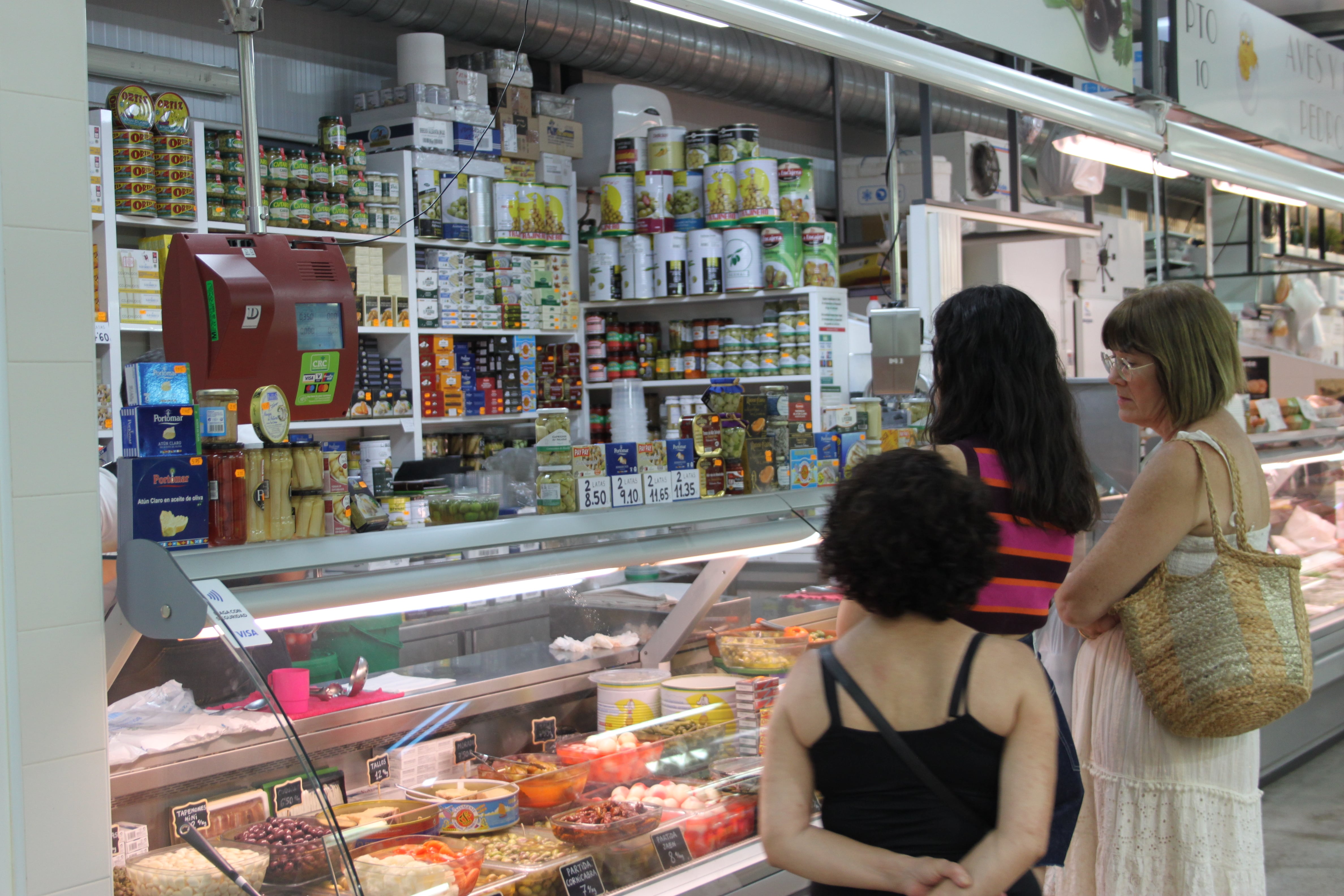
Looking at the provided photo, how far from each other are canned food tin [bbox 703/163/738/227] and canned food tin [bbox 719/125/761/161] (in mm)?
96

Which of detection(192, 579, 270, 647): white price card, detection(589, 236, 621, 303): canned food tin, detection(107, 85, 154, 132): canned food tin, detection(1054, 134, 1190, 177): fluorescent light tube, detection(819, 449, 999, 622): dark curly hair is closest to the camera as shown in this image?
detection(819, 449, 999, 622): dark curly hair

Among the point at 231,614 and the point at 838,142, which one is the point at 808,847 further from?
the point at 838,142

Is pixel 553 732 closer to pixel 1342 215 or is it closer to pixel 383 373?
pixel 383 373

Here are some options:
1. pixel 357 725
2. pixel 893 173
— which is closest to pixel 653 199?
pixel 893 173

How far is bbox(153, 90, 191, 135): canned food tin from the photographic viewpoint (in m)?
5.18

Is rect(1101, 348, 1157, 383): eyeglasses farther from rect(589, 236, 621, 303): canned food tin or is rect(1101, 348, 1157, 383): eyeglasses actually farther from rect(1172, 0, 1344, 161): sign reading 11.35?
rect(589, 236, 621, 303): canned food tin

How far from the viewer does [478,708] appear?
2.74 metres

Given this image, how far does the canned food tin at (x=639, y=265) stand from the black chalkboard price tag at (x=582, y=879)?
16.2ft

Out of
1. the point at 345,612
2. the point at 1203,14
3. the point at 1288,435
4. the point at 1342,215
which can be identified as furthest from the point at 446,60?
the point at 1342,215

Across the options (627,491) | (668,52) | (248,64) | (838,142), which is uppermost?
(668,52)

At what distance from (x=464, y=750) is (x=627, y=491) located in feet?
2.29

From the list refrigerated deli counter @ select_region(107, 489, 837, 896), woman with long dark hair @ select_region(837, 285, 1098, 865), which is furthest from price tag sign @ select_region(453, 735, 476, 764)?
woman with long dark hair @ select_region(837, 285, 1098, 865)

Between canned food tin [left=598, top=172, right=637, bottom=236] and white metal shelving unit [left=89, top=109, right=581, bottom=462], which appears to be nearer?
white metal shelving unit [left=89, top=109, right=581, bottom=462]

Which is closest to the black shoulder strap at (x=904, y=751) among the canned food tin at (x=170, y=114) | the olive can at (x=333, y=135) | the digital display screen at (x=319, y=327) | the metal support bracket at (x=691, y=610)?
the metal support bracket at (x=691, y=610)
